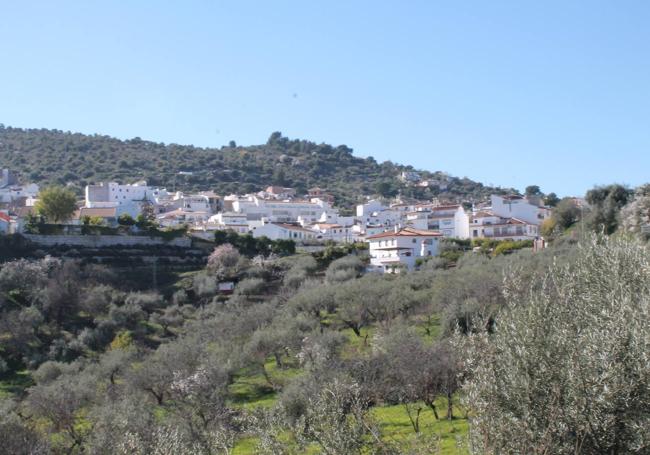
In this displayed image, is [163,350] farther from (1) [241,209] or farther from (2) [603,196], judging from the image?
(1) [241,209]

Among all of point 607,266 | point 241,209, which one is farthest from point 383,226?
point 607,266

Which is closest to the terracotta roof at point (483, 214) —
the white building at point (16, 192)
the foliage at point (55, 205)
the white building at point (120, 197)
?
the white building at point (120, 197)

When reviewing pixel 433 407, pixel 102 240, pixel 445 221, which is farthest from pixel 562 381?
pixel 445 221

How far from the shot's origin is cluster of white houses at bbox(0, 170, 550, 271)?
62562 mm

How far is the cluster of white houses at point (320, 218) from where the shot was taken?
6256cm

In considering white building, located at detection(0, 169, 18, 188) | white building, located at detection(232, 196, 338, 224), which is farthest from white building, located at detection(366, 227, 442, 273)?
white building, located at detection(0, 169, 18, 188)

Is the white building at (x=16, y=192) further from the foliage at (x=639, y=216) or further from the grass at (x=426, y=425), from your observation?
the grass at (x=426, y=425)

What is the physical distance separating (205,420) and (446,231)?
A: 54.6 meters

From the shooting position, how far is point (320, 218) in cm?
9506

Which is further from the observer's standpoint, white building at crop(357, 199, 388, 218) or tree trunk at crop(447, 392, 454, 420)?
white building at crop(357, 199, 388, 218)

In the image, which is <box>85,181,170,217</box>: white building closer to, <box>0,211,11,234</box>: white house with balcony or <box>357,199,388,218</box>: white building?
<box>0,211,11,234</box>: white house with balcony

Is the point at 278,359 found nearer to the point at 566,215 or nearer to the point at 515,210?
→ the point at 566,215

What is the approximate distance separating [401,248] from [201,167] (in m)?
86.7

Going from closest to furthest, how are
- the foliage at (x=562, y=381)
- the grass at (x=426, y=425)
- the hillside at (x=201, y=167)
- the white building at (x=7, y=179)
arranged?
1. the foliage at (x=562, y=381)
2. the grass at (x=426, y=425)
3. the white building at (x=7, y=179)
4. the hillside at (x=201, y=167)
